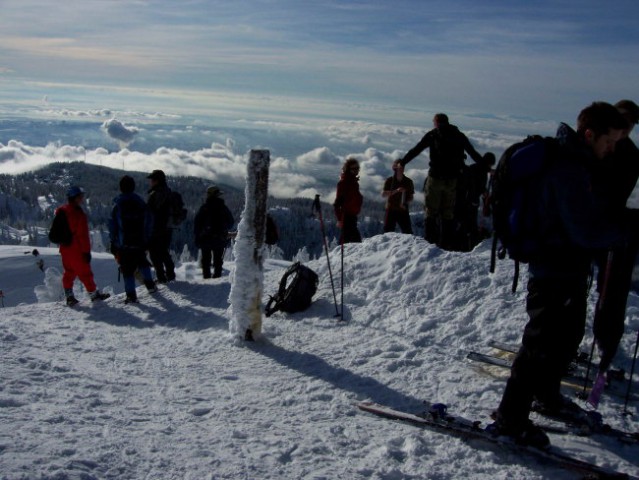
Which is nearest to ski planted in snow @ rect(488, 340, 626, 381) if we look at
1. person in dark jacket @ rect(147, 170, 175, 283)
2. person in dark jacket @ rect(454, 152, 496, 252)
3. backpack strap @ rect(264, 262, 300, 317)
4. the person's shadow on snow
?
the person's shadow on snow

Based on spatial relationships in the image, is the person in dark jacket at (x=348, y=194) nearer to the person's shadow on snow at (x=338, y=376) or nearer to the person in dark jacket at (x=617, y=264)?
the person's shadow on snow at (x=338, y=376)

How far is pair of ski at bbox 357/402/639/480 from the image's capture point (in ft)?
12.0

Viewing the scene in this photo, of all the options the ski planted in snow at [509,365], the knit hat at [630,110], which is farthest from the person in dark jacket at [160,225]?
the knit hat at [630,110]

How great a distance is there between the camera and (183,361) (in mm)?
6660

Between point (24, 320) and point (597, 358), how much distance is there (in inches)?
332

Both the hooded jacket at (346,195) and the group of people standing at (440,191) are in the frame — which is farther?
the hooded jacket at (346,195)

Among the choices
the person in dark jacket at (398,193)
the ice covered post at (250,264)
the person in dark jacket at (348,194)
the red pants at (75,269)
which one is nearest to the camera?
the ice covered post at (250,264)

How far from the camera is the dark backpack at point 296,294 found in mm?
8492

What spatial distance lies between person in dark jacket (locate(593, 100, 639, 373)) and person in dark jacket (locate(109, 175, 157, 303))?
772 centimetres

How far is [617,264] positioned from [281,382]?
356 centimetres

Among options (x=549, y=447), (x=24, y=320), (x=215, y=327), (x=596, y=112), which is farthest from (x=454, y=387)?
(x=24, y=320)

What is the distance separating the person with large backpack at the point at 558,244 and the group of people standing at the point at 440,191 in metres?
5.63

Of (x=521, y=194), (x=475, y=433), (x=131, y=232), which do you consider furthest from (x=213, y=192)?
(x=521, y=194)

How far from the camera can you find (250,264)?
7371 mm
